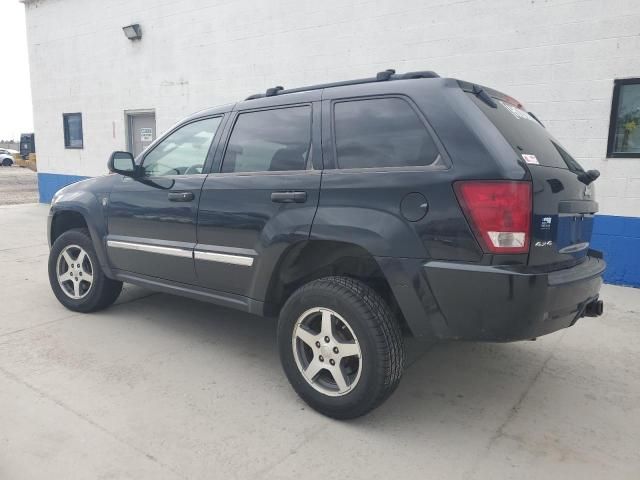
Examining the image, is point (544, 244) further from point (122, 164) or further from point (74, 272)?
point (74, 272)

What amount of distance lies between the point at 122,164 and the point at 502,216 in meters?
2.91

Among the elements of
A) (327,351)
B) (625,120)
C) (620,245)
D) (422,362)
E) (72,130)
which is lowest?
(422,362)

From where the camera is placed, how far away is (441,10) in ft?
20.5

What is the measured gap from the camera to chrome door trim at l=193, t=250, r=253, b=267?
10.2 ft

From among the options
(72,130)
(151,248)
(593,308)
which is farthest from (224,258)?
(72,130)

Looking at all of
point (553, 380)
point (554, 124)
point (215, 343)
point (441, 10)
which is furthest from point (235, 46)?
point (553, 380)

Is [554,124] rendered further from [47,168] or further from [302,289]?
[47,168]

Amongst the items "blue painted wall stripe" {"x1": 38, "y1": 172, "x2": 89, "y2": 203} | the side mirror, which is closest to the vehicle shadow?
the side mirror

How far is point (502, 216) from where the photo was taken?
7.37 feet

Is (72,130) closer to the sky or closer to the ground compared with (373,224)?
closer to the sky

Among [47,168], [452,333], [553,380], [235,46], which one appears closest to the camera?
[452,333]

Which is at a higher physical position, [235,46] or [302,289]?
[235,46]

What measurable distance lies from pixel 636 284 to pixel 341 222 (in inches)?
181

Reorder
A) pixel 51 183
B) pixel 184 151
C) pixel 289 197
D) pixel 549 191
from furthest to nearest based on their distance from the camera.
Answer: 1. pixel 51 183
2. pixel 184 151
3. pixel 289 197
4. pixel 549 191
